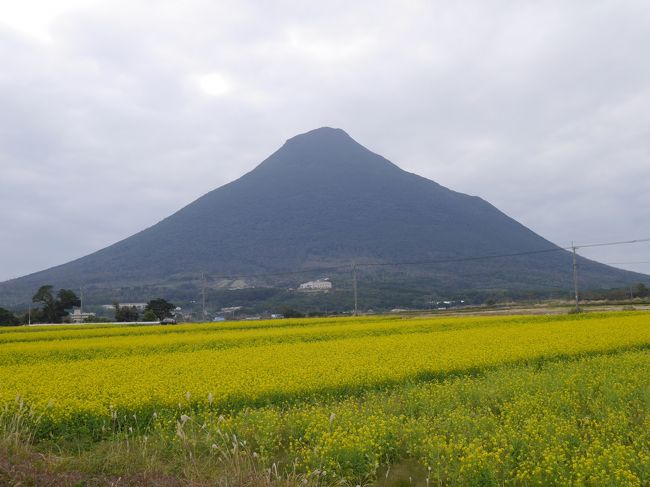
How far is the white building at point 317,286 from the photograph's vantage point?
98.9 meters

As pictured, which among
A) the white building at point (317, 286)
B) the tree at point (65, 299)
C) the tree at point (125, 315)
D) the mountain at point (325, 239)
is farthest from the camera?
the mountain at point (325, 239)

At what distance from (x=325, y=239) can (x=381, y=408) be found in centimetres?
12785

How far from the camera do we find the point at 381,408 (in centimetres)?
909

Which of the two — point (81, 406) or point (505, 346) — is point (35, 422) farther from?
point (505, 346)

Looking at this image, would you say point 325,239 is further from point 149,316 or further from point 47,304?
point 47,304

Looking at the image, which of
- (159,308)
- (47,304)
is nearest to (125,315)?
(159,308)

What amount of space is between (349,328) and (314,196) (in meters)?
140

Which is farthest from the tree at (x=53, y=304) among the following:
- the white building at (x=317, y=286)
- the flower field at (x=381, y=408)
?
the white building at (x=317, y=286)

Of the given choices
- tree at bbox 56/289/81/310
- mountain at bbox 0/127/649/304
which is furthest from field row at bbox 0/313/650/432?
mountain at bbox 0/127/649/304

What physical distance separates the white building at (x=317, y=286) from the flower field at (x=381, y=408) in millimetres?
82164

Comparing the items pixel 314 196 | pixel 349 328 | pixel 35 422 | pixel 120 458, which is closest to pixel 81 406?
pixel 35 422

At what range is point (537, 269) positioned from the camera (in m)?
126

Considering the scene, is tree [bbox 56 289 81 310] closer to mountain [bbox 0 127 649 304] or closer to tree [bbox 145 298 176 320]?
tree [bbox 145 298 176 320]

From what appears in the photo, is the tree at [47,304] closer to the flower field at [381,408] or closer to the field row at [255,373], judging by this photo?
the field row at [255,373]
